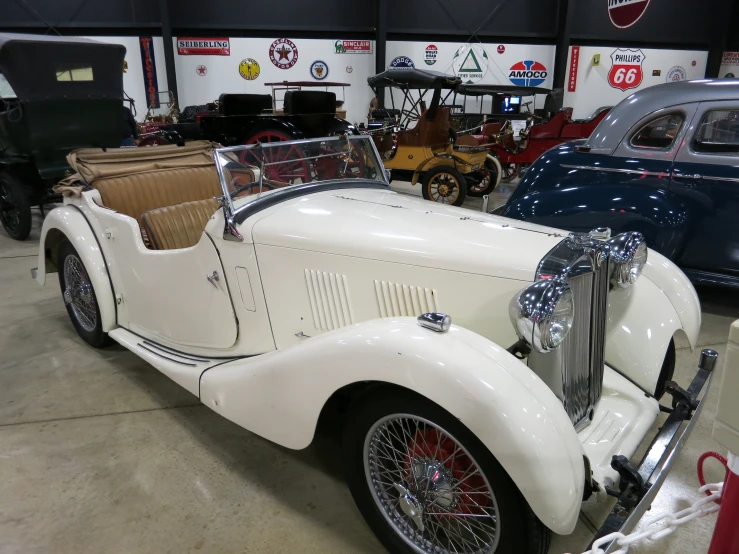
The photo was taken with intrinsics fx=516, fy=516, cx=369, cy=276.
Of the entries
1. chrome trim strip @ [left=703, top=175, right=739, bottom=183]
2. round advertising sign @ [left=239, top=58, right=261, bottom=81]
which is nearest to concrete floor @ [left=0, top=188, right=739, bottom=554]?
chrome trim strip @ [left=703, top=175, right=739, bottom=183]

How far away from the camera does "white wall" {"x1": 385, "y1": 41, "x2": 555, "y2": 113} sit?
15.8 metres

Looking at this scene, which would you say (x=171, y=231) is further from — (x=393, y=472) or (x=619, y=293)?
(x=619, y=293)

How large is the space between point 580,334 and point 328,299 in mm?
1061

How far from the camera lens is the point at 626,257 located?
2217 mm

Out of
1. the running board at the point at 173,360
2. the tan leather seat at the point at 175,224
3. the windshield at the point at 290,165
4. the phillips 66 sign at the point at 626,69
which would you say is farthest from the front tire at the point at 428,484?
the phillips 66 sign at the point at 626,69

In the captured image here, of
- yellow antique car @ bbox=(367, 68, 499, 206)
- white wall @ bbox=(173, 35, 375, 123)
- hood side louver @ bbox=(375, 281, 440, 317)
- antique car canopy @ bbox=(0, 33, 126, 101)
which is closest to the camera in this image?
hood side louver @ bbox=(375, 281, 440, 317)

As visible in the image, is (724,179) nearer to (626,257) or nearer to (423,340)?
(626,257)

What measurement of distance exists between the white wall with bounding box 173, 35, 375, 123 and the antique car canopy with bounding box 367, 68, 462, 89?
654 cm

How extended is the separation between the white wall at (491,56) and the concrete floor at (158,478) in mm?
14405

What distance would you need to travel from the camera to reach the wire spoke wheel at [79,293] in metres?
3.54

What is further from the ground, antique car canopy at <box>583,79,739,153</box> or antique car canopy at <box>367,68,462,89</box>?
antique car canopy at <box>367,68,462,89</box>

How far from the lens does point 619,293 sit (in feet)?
8.07

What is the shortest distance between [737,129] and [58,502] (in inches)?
203

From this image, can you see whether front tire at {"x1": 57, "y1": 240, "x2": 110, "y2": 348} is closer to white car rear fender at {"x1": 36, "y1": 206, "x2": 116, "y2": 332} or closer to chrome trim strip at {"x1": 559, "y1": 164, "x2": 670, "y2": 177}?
white car rear fender at {"x1": 36, "y1": 206, "x2": 116, "y2": 332}
